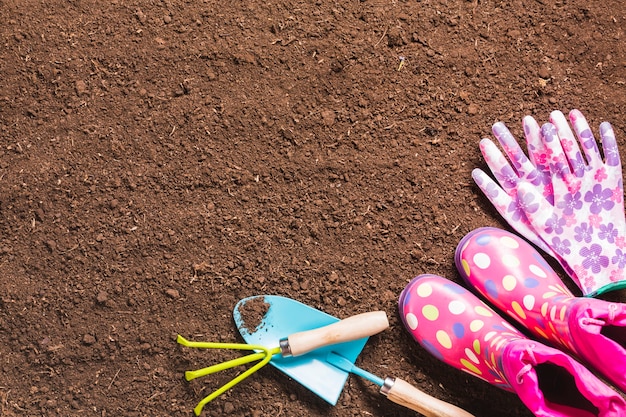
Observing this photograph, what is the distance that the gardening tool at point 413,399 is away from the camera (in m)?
1.24

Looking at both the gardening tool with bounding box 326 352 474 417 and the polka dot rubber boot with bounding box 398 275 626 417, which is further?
the gardening tool with bounding box 326 352 474 417

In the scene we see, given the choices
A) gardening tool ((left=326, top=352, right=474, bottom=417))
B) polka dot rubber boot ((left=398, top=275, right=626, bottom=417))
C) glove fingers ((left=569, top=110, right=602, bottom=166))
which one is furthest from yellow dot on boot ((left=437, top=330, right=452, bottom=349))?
glove fingers ((left=569, top=110, right=602, bottom=166))

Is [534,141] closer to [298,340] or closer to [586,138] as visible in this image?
[586,138]

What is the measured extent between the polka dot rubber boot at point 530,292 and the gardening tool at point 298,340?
0.25m

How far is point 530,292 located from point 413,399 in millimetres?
350

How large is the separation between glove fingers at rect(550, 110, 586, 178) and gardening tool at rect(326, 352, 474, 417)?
603 millimetres

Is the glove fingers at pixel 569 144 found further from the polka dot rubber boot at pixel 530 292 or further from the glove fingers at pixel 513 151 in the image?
the polka dot rubber boot at pixel 530 292

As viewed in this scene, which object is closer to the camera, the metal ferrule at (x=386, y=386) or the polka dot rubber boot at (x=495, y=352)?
the polka dot rubber boot at (x=495, y=352)

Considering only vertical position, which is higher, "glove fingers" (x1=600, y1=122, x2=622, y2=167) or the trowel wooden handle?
"glove fingers" (x1=600, y1=122, x2=622, y2=167)

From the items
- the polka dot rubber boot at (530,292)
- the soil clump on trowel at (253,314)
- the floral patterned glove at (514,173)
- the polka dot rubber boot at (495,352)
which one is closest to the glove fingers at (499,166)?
the floral patterned glove at (514,173)

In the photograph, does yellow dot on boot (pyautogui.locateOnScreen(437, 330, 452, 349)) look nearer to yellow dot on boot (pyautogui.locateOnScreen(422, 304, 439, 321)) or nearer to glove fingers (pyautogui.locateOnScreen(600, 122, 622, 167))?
yellow dot on boot (pyautogui.locateOnScreen(422, 304, 439, 321))


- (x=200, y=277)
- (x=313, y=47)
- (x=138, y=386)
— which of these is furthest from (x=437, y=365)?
(x=313, y=47)

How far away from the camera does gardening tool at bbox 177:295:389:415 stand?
1244 millimetres

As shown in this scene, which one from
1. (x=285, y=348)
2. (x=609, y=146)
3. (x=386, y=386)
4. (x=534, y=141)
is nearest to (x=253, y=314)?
(x=285, y=348)
